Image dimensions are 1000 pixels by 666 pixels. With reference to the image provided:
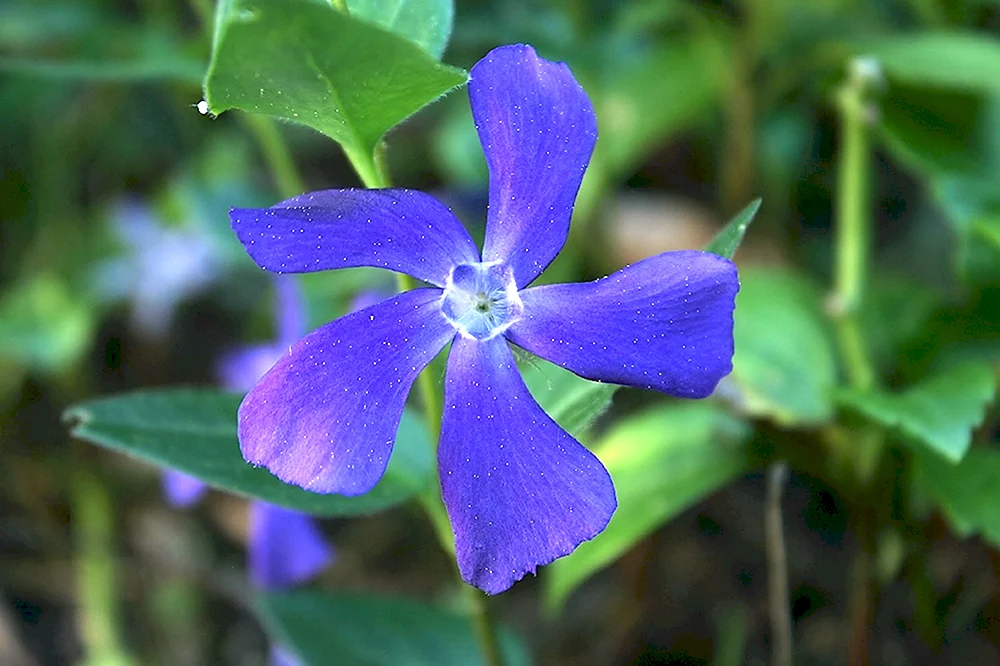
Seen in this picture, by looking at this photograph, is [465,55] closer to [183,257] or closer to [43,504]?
[183,257]

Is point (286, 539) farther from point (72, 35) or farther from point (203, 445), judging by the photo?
point (72, 35)

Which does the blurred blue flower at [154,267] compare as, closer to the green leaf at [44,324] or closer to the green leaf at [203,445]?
the green leaf at [44,324]

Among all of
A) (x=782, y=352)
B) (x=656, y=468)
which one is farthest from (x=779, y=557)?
(x=782, y=352)

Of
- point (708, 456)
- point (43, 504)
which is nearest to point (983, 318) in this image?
point (708, 456)

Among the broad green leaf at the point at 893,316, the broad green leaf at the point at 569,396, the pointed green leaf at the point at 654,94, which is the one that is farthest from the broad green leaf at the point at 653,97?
the broad green leaf at the point at 569,396

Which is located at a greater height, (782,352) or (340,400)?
(340,400)

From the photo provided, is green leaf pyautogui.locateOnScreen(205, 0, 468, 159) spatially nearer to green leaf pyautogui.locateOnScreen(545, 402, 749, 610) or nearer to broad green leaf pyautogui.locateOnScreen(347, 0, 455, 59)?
broad green leaf pyautogui.locateOnScreen(347, 0, 455, 59)
